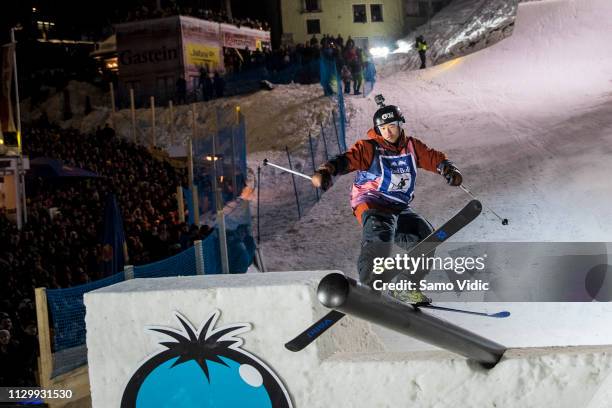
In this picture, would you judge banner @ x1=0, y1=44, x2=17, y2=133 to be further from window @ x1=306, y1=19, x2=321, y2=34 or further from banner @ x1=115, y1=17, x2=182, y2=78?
banner @ x1=115, y1=17, x2=182, y2=78

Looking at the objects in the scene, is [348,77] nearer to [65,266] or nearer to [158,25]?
[158,25]

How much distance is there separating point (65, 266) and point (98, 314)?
424 centimetres

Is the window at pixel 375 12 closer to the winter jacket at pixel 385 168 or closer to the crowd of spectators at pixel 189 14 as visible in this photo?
the crowd of spectators at pixel 189 14

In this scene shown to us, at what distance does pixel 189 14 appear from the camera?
64.5ft

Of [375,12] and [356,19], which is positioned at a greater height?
[375,12]

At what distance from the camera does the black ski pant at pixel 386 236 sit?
4496 mm

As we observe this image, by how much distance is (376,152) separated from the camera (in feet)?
15.6

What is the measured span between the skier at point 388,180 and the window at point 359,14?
31.9 feet

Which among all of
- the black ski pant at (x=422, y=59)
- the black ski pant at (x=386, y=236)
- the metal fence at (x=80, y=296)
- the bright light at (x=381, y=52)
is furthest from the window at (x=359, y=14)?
the black ski pant at (x=386, y=236)

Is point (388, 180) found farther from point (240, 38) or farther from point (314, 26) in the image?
point (240, 38)

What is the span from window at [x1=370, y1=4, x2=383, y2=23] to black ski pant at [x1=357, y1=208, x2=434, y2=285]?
10961mm

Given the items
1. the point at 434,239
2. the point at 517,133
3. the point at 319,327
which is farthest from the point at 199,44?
the point at 319,327

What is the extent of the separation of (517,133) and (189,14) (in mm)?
11747

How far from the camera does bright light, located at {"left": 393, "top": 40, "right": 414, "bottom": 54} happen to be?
1811 cm
